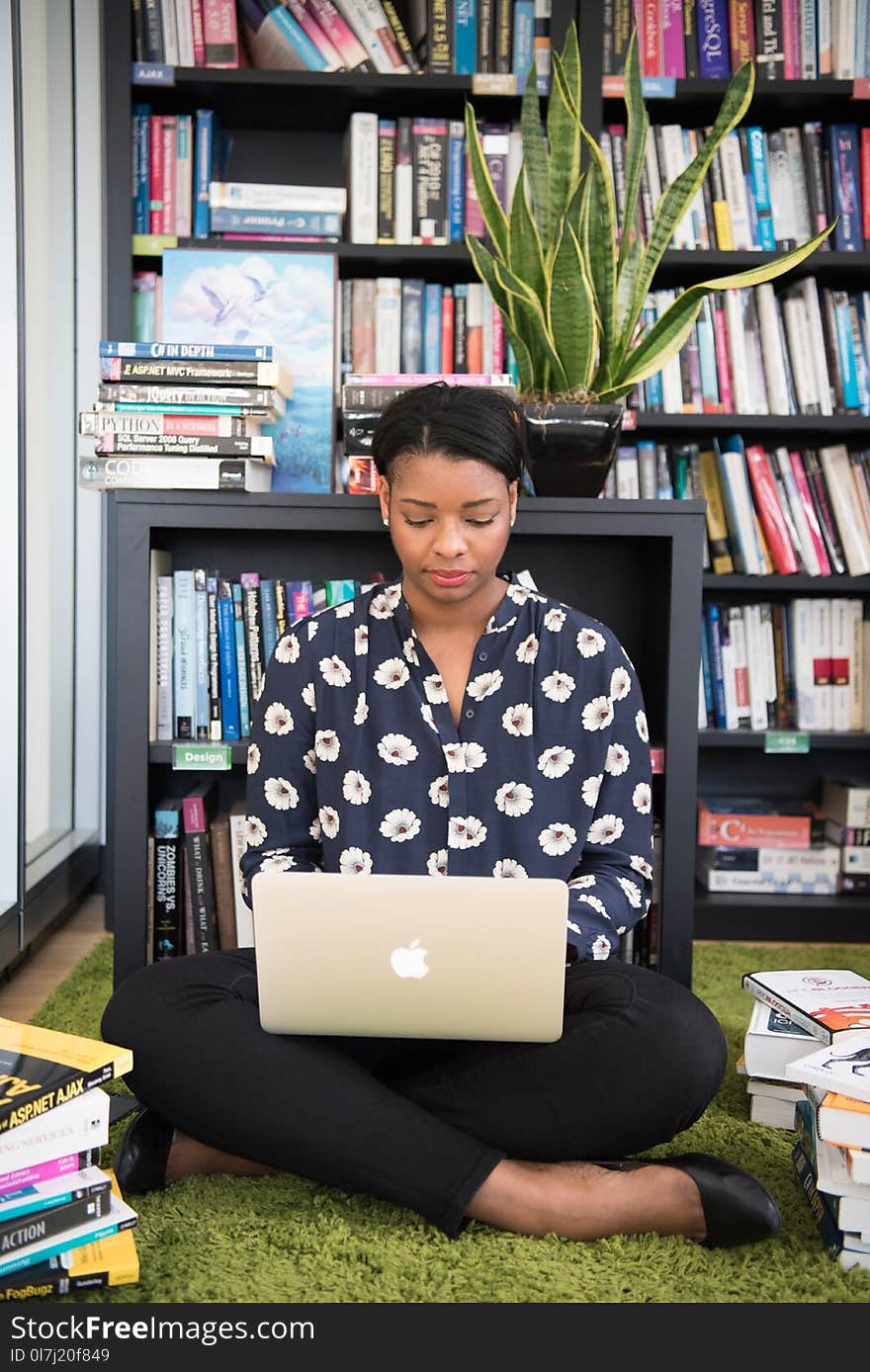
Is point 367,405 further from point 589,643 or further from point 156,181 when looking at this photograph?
point 156,181

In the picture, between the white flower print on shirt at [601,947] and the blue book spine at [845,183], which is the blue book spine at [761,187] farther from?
the white flower print on shirt at [601,947]

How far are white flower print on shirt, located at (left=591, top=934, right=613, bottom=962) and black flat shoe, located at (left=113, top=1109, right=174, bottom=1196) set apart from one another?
54 cm

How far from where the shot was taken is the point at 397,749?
158 cm

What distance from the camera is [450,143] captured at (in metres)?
2.61

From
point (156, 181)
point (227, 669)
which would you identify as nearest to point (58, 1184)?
point (227, 669)

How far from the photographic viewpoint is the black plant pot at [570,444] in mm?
1797

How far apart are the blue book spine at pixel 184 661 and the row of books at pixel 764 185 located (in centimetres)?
135

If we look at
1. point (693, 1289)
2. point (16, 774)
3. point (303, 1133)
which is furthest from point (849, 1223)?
point (16, 774)

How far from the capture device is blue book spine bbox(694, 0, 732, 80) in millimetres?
2613

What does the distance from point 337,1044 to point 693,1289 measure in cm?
45

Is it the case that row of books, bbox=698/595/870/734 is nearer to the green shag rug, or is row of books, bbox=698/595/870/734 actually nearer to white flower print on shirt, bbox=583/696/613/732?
white flower print on shirt, bbox=583/696/613/732

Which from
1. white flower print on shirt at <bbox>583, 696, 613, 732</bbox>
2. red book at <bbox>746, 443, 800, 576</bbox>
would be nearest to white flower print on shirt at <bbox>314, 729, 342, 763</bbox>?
white flower print on shirt at <bbox>583, 696, 613, 732</bbox>

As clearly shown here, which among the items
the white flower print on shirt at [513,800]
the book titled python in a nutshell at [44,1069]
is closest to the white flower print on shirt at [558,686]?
the white flower print on shirt at [513,800]

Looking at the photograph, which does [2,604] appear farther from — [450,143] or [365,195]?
[450,143]
